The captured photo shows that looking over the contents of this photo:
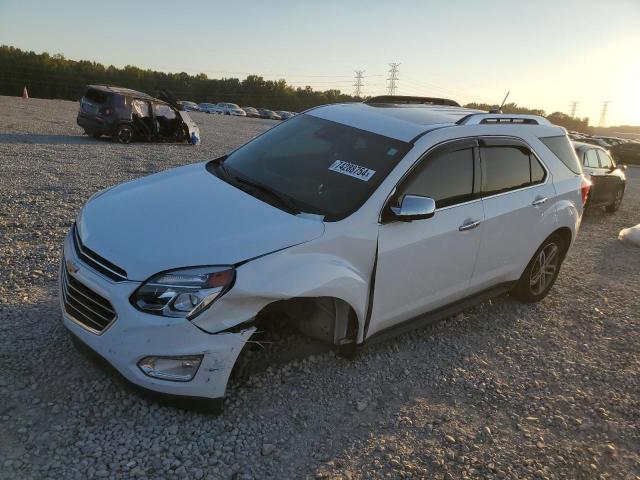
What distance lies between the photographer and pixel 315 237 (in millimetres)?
3115

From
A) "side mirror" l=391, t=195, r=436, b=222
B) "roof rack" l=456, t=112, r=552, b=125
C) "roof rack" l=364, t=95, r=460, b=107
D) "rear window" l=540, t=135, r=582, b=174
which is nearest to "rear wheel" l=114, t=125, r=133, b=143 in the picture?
"roof rack" l=364, t=95, r=460, b=107

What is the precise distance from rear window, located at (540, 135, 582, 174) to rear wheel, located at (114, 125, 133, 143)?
489 inches

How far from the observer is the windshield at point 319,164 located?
3.49 meters

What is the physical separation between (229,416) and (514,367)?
2341 millimetres

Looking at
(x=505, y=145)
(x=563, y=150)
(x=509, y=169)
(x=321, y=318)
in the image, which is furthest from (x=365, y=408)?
(x=563, y=150)

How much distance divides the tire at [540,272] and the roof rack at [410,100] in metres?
1.73

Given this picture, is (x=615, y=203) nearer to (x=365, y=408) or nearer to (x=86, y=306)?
(x=365, y=408)

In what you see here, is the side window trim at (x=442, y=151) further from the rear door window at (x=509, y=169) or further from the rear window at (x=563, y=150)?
the rear window at (x=563, y=150)

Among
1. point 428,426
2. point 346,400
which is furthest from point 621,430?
point 346,400

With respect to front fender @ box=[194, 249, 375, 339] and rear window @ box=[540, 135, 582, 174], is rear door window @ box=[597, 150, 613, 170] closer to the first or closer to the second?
rear window @ box=[540, 135, 582, 174]

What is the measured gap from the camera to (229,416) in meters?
3.10

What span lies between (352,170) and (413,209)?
57 cm

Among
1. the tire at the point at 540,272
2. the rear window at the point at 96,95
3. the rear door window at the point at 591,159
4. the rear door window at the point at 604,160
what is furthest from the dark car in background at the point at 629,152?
the tire at the point at 540,272

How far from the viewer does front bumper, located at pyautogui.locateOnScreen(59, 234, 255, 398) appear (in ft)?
8.94
